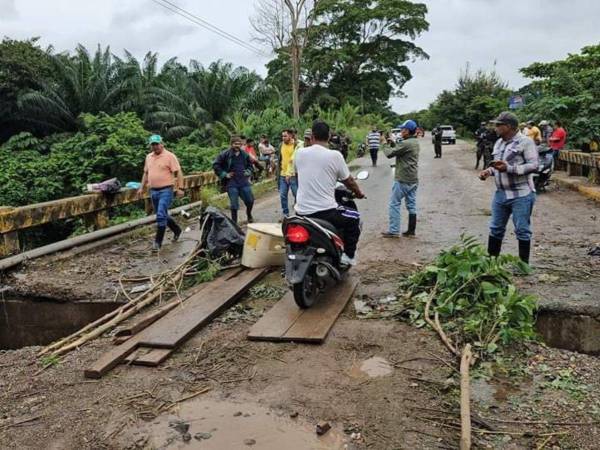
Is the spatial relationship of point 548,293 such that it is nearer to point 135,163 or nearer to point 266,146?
point 135,163

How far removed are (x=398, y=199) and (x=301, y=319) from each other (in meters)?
3.88

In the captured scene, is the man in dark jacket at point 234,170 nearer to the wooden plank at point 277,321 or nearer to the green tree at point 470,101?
the wooden plank at point 277,321

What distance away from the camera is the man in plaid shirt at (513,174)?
19.5 feet

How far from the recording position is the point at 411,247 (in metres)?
8.05

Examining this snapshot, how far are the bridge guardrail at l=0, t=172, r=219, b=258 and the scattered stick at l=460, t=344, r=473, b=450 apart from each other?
6.47 metres

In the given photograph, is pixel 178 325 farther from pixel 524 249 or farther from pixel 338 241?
pixel 524 249

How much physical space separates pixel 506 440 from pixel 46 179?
14.2 m

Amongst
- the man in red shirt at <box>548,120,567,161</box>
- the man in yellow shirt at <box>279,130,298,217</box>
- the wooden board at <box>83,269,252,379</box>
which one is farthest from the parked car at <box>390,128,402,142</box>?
the wooden board at <box>83,269,252,379</box>

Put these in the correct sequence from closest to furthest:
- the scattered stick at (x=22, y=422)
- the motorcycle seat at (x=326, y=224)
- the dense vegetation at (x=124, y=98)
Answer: the scattered stick at (x=22, y=422)
the motorcycle seat at (x=326, y=224)
the dense vegetation at (x=124, y=98)

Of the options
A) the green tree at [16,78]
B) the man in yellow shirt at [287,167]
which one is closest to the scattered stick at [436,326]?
the man in yellow shirt at [287,167]

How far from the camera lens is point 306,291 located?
5395mm

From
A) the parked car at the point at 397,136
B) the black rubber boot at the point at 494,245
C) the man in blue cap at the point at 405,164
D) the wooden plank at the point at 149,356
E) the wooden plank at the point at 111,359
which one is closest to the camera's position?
the wooden plank at the point at 111,359

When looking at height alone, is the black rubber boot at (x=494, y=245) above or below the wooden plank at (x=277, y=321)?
above

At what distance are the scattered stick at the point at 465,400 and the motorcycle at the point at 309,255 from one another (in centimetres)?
163
